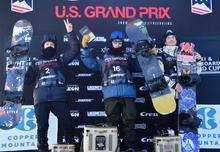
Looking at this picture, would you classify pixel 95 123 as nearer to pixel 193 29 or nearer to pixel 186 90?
pixel 186 90

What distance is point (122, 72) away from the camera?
560 centimetres

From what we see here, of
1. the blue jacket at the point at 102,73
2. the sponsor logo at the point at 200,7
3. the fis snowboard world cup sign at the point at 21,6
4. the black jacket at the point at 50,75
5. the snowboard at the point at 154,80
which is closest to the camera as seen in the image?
the blue jacket at the point at 102,73

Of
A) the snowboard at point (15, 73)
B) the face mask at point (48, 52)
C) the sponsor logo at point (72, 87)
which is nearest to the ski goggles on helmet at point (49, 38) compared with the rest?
the face mask at point (48, 52)

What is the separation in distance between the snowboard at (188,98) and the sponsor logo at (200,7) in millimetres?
500

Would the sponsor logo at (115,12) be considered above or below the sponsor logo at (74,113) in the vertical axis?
above

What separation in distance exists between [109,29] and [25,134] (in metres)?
1.74

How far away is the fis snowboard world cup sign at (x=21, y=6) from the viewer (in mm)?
6027

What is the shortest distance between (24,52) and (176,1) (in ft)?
7.02

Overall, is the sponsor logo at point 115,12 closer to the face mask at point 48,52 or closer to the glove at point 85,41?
the glove at point 85,41

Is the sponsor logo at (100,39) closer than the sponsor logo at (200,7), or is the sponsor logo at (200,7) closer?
the sponsor logo at (100,39)

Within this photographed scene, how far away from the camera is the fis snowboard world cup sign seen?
6.03 meters

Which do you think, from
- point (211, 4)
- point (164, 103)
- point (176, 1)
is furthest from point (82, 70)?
point (211, 4)

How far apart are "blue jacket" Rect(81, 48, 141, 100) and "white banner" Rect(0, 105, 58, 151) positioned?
0.79 metres

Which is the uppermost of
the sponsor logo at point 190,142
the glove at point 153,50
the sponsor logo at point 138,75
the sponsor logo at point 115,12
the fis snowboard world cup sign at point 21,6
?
the fis snowboard world cup sign at point 21,6
